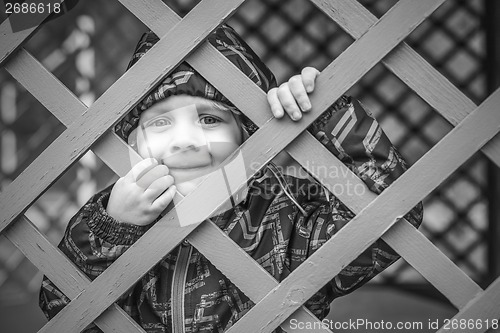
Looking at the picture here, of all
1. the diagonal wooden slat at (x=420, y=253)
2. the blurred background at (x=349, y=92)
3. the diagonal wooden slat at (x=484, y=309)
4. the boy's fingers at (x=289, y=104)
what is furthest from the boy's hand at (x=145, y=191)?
the blurred background at (x=349, y=92)

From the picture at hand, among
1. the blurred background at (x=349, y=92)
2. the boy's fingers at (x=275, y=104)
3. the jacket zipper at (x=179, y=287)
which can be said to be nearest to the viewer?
the boy's fingers at (x=275, y=104)

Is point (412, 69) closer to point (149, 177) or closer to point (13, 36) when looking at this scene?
point (149, 177)

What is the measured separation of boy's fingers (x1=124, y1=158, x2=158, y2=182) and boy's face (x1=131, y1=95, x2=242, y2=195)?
84mm

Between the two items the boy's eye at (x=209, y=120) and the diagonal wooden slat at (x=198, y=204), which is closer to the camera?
the diagonal wooden slat at (x=198, y=204)

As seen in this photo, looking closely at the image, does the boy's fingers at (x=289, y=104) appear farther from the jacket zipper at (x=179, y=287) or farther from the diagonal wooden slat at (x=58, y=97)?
the jacket zipper at (x=179, y=287)

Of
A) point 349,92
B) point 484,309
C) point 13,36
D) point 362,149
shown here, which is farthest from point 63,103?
point 349,92

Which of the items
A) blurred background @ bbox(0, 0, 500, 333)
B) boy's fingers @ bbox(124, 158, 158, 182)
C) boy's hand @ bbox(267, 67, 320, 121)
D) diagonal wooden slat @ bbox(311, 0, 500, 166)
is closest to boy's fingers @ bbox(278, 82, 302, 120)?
boy's hand @ bbox(267, 67, 320, 121)

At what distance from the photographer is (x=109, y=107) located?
40.0 inches

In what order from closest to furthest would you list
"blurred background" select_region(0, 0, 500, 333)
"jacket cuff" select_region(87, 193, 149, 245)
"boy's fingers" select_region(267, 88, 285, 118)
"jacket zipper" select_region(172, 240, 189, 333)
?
"boy's fingers" select_region(267, 88, 285, 118)
"jacket cuff" select_region(87, 193, 149, 245)
"jacket zipper" select_region(172, 240, 189, 333)
"blurred background" select_region(0, 0, 500, 333)

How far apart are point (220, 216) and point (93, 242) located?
25cm

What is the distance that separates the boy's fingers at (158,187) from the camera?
3.43ft

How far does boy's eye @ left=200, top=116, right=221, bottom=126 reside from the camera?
1172 millimetres

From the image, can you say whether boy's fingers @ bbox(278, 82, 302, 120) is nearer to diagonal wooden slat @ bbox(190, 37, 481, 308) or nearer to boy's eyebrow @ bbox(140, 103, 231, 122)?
diagonal wooden slat @ bbox(190, 37, 481, 308)

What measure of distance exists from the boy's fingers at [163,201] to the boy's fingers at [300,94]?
0.24 m
